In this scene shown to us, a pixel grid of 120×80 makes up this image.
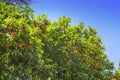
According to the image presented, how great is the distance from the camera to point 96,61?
32688mm

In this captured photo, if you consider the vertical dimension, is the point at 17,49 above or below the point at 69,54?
below

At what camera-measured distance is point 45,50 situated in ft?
76.5

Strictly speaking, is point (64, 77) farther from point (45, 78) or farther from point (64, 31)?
point (45, 78)

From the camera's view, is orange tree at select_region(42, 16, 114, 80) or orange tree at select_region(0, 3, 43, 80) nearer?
orange tree at select_region(0, 3, 43, 80)

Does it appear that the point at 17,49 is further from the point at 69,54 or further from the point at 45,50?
the point at 69,54

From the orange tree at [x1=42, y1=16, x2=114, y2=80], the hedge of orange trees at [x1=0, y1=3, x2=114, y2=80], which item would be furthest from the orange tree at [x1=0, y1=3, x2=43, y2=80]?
the orange tree at [x1=42, y1=16, x2=114, y2=80]

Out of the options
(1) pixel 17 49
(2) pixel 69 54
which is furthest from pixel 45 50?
(1) pixel 17 49

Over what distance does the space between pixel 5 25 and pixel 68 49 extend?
8463 millimetres

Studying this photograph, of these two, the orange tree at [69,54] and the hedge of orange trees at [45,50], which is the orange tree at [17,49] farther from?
the orange tree at [69,54]

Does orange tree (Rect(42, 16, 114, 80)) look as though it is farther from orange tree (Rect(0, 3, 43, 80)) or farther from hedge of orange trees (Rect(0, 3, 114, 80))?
orange tree (Rect(0, 3, 43, 80))

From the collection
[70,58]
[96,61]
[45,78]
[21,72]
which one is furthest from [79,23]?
[21,72]

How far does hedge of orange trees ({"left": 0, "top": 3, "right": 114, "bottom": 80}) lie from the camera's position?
1788 centimetres

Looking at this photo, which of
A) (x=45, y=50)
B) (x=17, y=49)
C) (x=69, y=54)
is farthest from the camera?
(x=69, y=54)

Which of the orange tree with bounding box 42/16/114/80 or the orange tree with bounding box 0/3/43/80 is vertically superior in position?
the orange tree with bounding box 42/16/114/80
